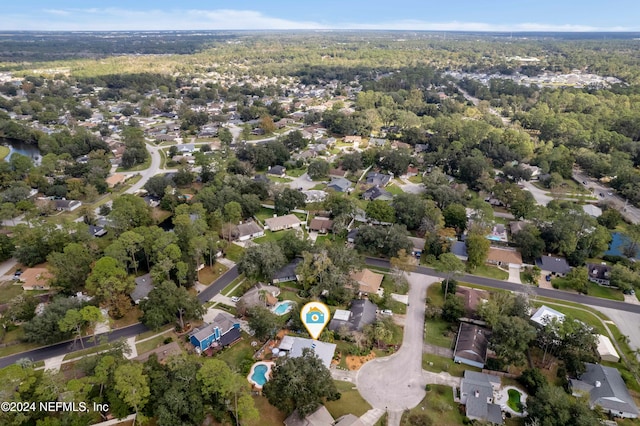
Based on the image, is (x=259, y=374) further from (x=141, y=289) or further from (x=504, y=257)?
(x=504, y=257)

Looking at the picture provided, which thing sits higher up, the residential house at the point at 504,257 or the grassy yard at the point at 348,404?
the residential house at the point at 504,257

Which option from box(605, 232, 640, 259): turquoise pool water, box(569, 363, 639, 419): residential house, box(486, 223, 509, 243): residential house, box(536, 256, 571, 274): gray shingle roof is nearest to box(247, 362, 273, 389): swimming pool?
box(569, 363, 639, 419): residential house

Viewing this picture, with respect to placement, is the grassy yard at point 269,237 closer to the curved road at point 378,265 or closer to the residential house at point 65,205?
the curved road at point 378,265

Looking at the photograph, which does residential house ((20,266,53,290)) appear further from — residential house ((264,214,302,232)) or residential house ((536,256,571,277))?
residential house ((536,256,571,277))

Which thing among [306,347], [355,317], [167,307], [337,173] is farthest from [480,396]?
[337,173]

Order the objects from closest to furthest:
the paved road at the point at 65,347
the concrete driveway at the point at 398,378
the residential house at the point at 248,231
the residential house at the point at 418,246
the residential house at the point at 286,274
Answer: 1. the concrete driveway at the point at 398,378
2. the paved road at the point at 65,347
3. the residential house at the point at 286,274
4. the residential house at the point at 418,246
5. the residential house at the point at 248,231

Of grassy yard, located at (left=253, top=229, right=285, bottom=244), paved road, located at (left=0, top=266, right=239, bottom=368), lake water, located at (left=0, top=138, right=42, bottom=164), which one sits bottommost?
lake water, located at (left=0, top=138, right=42, bottom=164)

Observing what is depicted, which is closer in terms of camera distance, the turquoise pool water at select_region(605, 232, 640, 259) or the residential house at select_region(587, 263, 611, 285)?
the residential house at select_region(587, 263, 611, 285)

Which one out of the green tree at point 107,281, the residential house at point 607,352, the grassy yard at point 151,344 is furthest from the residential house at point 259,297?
the residential house at point 607,352
